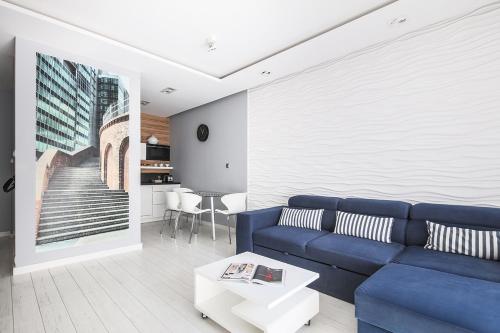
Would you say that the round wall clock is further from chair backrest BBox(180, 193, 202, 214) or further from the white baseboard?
the white baseboard

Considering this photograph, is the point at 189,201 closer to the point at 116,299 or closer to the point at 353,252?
the point at 116,299

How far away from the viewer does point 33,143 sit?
2861mm

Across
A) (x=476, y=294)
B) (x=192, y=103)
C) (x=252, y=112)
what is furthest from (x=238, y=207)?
(x=476, y=294)

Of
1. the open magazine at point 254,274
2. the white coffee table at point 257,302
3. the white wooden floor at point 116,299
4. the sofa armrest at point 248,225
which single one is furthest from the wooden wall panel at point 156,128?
the open magazine at point 254,274

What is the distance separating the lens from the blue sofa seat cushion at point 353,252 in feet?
6.92

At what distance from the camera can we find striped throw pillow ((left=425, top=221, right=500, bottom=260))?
1989mm

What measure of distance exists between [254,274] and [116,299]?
1330 mm

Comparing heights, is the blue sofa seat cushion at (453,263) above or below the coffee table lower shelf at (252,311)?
above

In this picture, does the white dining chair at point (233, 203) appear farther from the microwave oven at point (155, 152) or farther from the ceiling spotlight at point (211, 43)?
the microwave oven at point (155, 152)

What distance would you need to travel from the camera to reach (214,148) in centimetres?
529

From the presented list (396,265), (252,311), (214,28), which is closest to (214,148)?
(214,28)

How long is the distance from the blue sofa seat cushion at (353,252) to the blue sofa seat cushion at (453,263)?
119 millimetres

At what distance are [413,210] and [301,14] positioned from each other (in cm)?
226

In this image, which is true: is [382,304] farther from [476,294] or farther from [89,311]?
[89,311]
